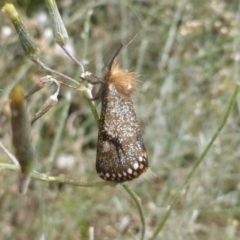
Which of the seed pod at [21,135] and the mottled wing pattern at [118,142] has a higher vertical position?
the seed pod at [21,135]

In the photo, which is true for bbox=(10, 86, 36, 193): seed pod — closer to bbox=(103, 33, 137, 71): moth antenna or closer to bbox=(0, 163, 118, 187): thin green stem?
bbox=(0, 163, 118, 187): thin green stem

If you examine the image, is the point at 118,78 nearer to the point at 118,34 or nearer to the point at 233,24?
the point at 233,24

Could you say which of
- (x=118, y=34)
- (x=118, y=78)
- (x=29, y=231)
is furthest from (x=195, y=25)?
(x=118, y=78)

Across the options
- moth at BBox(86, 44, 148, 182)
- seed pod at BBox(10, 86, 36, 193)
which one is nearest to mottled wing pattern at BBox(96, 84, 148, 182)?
moth at BBox(86, 44, 148, 182)

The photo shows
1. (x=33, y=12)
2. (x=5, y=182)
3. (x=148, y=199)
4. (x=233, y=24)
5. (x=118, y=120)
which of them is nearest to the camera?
(x=118, y=120)

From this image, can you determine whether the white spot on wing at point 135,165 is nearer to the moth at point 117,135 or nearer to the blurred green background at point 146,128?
the moth at point 117,135

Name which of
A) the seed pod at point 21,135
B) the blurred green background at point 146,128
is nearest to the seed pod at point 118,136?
the seed pod at point 21,135

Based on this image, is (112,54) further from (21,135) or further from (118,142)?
(21,135)

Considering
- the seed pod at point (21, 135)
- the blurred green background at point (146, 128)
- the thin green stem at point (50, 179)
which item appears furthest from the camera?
the blurred green background at point (146, 128)
